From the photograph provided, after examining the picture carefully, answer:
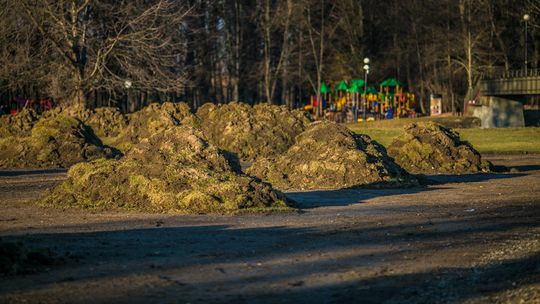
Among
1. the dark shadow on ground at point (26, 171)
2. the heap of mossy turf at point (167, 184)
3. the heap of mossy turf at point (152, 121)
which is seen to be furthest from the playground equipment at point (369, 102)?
the heap of mossy turf at point (167, 184)

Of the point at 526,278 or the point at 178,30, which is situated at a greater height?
the point at 178,30

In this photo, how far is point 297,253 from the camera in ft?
42.2

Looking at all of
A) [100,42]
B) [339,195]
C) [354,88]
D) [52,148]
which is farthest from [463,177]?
[354,88]

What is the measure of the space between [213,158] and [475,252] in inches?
280

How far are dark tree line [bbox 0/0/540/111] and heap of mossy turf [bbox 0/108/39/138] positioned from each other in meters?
5.88

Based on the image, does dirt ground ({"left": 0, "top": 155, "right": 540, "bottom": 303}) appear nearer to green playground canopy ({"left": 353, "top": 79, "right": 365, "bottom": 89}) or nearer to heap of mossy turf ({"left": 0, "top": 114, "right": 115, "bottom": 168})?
heap of mossy turf ({"left": 0, "top": 114, "right": 115, "bottom": 168})

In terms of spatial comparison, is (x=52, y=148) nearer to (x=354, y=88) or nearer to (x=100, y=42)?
(x=100, y=42)

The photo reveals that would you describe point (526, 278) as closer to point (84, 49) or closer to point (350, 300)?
point (350, 300)

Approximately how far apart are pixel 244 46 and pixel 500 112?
31.6 metres

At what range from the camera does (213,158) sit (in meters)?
19.2

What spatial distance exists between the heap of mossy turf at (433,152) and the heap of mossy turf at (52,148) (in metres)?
8.99

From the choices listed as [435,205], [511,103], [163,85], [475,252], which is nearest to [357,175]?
[435,205]

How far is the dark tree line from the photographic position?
49.8 m

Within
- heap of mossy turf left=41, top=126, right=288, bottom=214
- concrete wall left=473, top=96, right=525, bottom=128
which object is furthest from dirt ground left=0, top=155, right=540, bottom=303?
concrete wall left=473, top=96, right=525, bottom=128
